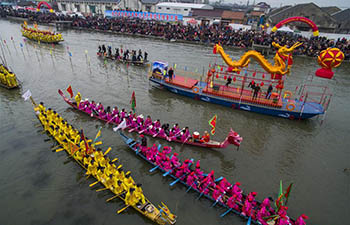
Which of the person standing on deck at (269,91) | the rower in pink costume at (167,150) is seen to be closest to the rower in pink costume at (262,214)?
the rower in pink costume at (167,150)

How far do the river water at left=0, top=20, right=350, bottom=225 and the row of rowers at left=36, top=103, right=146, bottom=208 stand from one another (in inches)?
28.8

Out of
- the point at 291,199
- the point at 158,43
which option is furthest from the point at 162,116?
the point at 158,43

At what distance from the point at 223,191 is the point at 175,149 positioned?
5.02m

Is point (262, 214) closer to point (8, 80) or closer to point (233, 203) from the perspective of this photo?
point (233, 203)

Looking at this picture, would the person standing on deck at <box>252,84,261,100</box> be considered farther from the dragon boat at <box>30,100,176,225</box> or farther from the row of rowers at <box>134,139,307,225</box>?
the dragon boat at <box>30,100,176,225</box>

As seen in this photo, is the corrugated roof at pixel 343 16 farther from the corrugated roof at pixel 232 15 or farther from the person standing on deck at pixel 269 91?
the person standing on deck at pixel 269 91

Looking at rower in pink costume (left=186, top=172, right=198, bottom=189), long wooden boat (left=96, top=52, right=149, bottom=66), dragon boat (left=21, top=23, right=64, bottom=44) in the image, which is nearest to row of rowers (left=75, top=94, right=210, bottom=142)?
rower in pink costume (left=186, top=172, right=198, bottom=189)

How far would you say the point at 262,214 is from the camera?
374 inches

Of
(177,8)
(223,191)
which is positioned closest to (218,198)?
(223,191)

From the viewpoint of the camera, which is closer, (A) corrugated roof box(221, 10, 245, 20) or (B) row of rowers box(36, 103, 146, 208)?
(B) row of rowers box(36, 103, 146, 208)

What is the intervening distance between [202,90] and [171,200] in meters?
12.4

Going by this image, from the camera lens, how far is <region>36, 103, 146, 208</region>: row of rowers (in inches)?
395

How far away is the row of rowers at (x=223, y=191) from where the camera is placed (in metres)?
9.48

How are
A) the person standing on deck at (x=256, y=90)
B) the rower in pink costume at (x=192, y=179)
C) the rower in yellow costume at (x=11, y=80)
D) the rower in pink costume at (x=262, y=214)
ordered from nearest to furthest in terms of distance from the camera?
the rower in pink costume at (x=262, y=214)
the rower in pink costume at (x=192, y=179)
the person standing on deck at (x=256, y=90)
the rower in yellow costume at (x=11, y=80)
